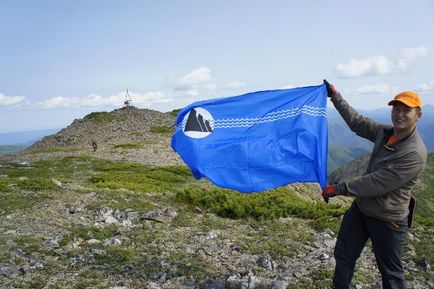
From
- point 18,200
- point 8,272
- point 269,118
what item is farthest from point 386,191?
point 18,200

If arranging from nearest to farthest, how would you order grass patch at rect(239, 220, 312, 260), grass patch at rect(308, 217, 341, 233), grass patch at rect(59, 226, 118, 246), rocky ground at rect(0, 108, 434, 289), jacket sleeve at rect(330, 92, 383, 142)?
1. jacket sleeve at rect(330, 92, 383, 142)
2. rocky ground at rect(0, 108, 434, 289)
3. grass patch at rect(239, 220, 312, 260)
4. grass patch at rect(59, 226, 118, 246)
5. grass patch at rect(308, 217, 341, 233)

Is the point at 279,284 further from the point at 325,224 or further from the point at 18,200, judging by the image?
the point at 18,200

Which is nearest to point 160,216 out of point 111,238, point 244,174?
point 111,238

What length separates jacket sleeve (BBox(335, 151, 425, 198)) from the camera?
6590 mm

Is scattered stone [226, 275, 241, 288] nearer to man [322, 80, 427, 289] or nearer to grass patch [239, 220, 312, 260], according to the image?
grass patch [239, 220, 312, 260]

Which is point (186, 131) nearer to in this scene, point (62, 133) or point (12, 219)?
point (12, 219)

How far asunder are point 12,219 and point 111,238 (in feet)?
13.6

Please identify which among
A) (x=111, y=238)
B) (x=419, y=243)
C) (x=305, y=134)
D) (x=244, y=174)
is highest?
(x=305, y=134)

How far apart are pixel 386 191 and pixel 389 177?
248mm

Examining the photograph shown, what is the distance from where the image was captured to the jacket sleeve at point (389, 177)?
6590mm

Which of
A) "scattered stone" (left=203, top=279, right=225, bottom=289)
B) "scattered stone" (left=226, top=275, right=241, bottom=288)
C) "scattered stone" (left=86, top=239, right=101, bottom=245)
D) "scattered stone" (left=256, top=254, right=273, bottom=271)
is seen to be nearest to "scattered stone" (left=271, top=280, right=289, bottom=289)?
"scattered stone" (left=226, top=275, right=241, bottom=288)

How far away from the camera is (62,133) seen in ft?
193

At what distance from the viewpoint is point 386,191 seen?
6.72 m

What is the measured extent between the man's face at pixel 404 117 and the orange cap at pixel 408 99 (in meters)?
0.06
